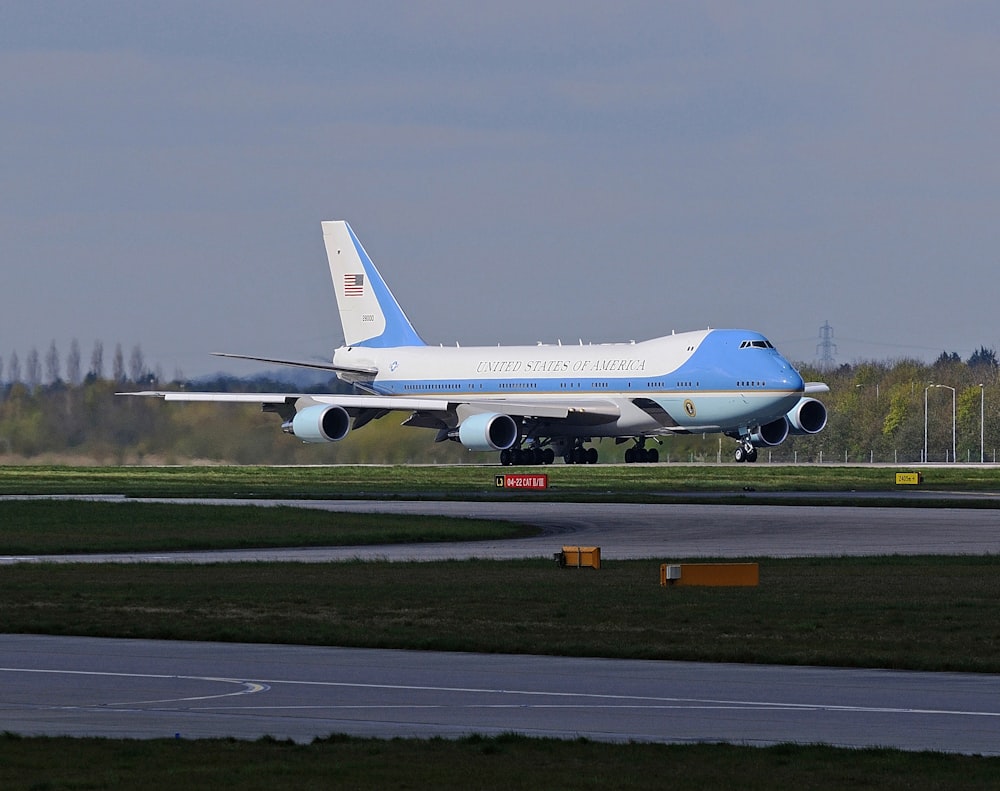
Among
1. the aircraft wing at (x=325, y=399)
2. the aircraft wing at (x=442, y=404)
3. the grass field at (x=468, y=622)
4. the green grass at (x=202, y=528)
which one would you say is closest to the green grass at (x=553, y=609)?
the grass field at (x=468, y=622)

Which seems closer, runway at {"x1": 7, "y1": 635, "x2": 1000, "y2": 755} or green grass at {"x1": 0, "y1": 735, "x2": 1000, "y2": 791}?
green grass at {"x1": 0, "y1": 735, "x2": 1000, "y2": 791}

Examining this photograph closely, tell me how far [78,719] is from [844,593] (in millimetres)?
14098

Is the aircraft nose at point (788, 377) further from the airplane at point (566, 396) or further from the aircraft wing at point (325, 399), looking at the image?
the aircraft wing at point (325, 399)

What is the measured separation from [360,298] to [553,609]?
7282 centimetres

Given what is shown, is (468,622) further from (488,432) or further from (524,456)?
(524,456)

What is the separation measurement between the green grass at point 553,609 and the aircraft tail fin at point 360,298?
206 feet

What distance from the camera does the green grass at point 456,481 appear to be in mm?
61531

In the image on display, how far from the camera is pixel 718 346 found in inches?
3113

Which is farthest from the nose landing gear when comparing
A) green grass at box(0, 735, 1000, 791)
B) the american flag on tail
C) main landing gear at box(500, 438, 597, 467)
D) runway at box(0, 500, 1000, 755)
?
green grass at box(0, 735, 1000, 791)

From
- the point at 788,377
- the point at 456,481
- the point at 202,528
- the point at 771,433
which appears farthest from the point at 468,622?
the point at 771,433

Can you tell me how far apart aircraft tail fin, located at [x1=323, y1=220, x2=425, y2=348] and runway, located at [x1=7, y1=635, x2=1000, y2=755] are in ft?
244

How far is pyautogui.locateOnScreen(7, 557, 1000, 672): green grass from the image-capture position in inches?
818

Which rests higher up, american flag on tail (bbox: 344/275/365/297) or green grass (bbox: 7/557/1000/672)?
american flag on tail (bbox: 344/275/365/297)

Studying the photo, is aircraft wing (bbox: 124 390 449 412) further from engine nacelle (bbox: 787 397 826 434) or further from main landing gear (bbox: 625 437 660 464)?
engine nacelle (bbox: 787 397 826 434)
